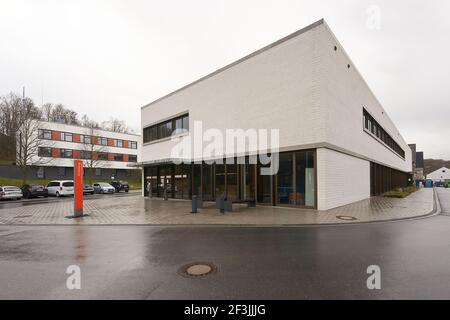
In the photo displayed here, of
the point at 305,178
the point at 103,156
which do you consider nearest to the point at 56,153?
the point at 103,156

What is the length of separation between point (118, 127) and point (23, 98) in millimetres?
32161

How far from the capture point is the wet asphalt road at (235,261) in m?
3.69

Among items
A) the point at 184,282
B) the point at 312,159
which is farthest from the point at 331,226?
the point at 184,282

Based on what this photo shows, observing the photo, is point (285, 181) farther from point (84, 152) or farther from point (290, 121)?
point (84, 152)

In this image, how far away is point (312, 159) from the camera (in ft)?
41.5

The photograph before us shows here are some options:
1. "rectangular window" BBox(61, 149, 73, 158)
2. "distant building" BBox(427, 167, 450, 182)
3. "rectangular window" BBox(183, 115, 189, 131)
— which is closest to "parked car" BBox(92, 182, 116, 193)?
"rectangular window" BBox(183, 115, 189, 131)

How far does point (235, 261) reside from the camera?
5.02 m

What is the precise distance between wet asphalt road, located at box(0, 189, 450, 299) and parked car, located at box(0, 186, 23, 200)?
19.3 metres

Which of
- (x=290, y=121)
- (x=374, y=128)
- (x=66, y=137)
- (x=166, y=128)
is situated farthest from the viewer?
(x=66, y=137)

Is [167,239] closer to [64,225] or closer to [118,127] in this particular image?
[64,225]

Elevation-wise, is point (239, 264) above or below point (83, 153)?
below

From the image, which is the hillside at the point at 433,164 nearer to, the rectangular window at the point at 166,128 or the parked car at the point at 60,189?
the rectangular window at the point at 166,128

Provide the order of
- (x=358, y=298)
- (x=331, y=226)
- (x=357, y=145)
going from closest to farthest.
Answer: (x=358, y=298), (x=331, y=226), (x=357, y=145)

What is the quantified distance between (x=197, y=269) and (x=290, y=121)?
416 inches
